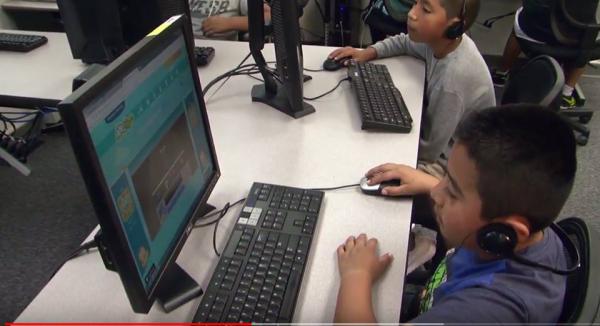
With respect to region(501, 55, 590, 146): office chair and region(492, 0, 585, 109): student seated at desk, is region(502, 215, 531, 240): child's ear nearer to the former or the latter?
region(501, 55, 590, 146): office chair

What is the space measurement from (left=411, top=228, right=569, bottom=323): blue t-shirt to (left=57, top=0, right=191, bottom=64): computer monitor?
117 centimetres

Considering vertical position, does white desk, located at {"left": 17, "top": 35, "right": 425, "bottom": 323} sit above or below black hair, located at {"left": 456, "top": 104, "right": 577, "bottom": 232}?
below

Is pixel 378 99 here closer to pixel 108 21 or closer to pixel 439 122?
pixel 439 122

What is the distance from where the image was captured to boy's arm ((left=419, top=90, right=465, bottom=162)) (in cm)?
135

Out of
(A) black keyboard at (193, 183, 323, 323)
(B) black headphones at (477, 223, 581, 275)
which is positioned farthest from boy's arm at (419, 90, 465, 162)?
(B) black headphones at (477, 223, 581, 275)

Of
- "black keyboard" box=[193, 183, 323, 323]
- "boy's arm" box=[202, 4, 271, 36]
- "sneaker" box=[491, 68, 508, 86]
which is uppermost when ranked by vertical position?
"boy's arm" box=[202, 4, 271, 36]

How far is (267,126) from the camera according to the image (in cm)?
125

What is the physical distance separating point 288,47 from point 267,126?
0.22m

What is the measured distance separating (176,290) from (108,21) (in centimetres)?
108

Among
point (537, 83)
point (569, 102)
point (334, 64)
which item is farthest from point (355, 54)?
point (569, 102)

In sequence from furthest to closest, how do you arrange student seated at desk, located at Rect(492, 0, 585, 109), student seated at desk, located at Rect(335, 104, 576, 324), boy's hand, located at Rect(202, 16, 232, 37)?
student seated at desk, located at Rect(492, 0, 585, 109)
boy's hand, located at Rect(202, 16, 232, 37)
student seated at desk, located at Rect(335, 104, 576, 324)

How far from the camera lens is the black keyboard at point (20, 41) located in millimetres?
1698

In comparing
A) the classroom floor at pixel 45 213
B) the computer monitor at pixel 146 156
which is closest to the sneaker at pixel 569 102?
the classroom floor at pixel 45 213

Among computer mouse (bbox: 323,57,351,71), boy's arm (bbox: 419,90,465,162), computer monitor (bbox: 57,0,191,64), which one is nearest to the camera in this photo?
boy's arm (bbox: 419,90,465,162)
